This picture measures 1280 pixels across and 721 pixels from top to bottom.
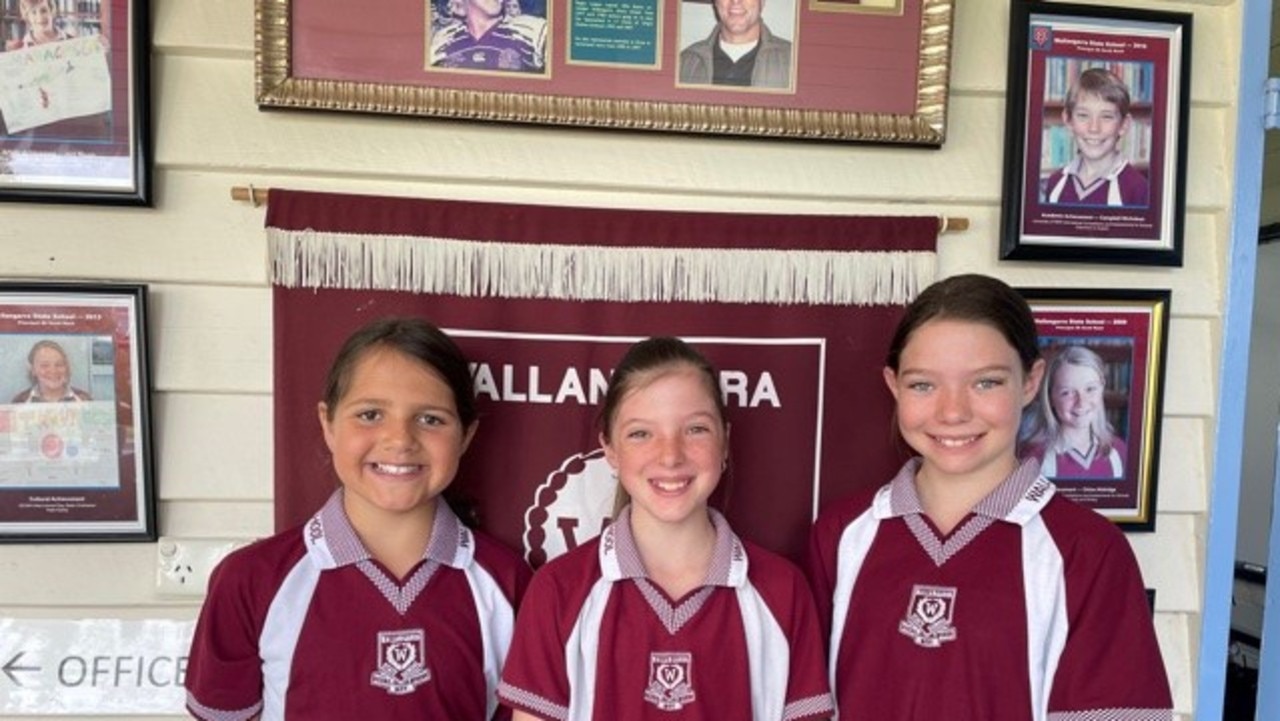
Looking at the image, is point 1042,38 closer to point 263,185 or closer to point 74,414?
point 263,185

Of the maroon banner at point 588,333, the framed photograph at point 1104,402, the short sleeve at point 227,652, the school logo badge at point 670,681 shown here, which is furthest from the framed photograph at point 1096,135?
the short sleeve at point 227,652

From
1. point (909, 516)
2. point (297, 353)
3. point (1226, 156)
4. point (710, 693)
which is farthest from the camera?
point (1226, 156)

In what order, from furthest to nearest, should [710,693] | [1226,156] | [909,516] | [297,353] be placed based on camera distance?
[1226,156] → [297,353] → [909,516] → [710,693]

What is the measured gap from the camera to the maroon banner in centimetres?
150

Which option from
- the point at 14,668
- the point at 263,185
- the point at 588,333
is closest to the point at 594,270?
the point at 588,333

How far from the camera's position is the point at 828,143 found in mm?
1583

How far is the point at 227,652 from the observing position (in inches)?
51.3

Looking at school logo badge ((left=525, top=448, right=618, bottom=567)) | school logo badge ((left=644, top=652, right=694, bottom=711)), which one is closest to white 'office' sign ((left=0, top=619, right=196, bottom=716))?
school logo badge ((left=525, top=448, right=618, bottom=567))

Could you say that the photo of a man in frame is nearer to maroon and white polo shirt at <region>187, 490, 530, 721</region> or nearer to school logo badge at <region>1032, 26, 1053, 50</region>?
school logo badge at <region>1032, 26, 1053, 50</region>

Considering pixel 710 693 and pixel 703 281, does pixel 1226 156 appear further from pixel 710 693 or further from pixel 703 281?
pixel 710 693

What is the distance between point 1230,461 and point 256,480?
178 centimetres

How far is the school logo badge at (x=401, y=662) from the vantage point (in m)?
1.30

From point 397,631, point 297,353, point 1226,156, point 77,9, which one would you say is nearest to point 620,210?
point 297,353

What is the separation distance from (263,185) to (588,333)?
1.99 ft
